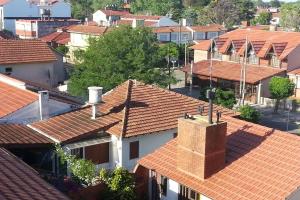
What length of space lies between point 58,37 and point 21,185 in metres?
64.0

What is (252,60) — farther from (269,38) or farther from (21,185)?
(21,185)

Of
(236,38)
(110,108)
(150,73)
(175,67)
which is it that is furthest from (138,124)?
(175,67)

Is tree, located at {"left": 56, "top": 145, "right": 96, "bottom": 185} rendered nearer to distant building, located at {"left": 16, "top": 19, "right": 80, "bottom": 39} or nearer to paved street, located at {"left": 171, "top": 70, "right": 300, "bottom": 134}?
paved street, located at {"left": 171, "top": 70, "right": 300, "bottom": 134}

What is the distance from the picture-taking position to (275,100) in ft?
145

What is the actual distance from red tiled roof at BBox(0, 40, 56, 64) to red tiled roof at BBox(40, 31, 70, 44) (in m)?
32.9

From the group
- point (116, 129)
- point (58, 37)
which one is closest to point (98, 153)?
point (116, 129)

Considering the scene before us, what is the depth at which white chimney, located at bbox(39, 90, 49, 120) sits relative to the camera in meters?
23.9

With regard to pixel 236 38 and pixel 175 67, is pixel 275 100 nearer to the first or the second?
pixel 236 38

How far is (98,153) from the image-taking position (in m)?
23.3

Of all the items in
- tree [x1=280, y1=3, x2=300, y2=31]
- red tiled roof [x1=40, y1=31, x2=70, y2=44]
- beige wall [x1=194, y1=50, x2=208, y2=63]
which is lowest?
beige wall [x1=194, y1=50, x2=208, y2=63]

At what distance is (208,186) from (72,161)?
6.53 m

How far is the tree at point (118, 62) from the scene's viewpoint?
3606 centimetres

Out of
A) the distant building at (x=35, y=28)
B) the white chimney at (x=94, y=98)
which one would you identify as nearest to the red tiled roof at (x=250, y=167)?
the white chimney at (x=94, y=98)

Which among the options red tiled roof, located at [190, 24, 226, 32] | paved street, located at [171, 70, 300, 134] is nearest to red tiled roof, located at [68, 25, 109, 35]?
red tiled roof, located at [190, 24, 226, 32]
